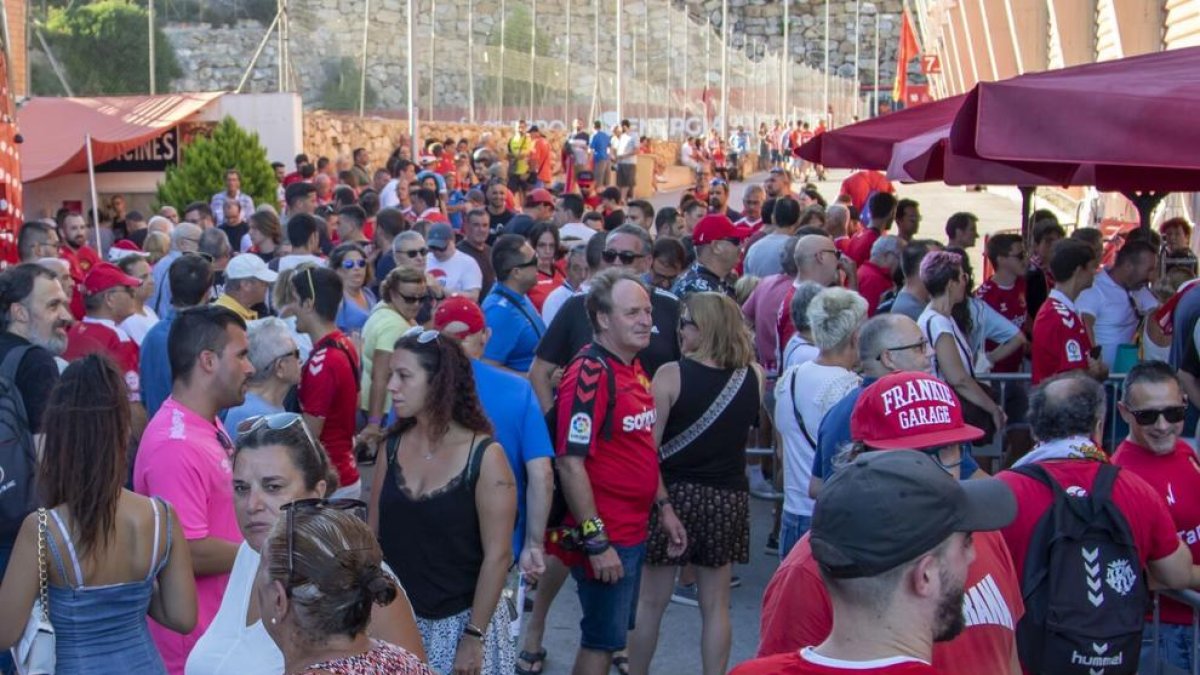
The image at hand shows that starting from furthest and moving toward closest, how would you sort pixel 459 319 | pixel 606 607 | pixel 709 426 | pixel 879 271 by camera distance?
pixel 879 271
pixel 709 426
pixel 459 319
pixel 606 607

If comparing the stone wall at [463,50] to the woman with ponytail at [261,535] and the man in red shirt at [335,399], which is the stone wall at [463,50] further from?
the woman with ponytail at [261,535]

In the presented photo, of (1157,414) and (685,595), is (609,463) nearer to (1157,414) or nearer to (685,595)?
(1157,414)

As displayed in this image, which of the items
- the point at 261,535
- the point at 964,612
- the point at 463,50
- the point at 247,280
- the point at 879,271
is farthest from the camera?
the point at 463,50

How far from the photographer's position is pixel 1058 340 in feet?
25.7

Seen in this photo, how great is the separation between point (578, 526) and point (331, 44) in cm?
2393

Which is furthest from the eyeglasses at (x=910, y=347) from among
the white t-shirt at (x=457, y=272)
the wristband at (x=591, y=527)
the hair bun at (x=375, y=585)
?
the white t-shirt at (x=457, y=272)

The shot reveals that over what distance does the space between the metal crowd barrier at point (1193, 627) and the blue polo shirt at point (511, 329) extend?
343cm

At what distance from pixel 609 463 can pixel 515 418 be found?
1.75 feet

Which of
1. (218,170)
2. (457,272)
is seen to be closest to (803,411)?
(457,272)

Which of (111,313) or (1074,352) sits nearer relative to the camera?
(111,313)

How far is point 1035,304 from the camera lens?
34.2ft

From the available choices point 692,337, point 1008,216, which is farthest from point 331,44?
point 692,337

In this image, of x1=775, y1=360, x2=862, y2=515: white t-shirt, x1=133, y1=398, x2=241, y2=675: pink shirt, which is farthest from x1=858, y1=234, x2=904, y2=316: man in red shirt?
x1=133, y1=398, x2=241, y2=675: pink shirt

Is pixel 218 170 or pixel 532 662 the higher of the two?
pixel 218 170
